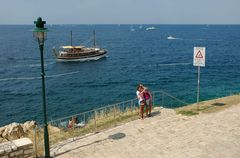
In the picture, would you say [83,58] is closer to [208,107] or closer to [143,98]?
[208,107]

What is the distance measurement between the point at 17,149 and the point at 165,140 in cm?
541

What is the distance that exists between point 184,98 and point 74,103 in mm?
12491

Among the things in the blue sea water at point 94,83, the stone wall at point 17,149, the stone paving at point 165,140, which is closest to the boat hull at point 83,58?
Answer: the blue sea water at point 94,83

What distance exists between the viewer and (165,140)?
1194 cm

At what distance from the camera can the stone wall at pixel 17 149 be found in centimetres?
976

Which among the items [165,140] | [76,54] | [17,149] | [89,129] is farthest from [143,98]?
[76,54]

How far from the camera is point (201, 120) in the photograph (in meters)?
14.2

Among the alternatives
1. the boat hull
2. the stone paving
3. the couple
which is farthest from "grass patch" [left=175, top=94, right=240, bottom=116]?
the boat hull

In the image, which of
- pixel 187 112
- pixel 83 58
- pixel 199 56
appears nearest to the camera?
pixel 187 112

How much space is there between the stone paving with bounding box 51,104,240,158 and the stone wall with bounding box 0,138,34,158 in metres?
1.03

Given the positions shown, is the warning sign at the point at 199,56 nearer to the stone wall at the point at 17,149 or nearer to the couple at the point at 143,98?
the couple at the point at 143,98

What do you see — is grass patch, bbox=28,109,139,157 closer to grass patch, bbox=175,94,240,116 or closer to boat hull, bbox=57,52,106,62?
grass patch, bbox=175,94,240,116

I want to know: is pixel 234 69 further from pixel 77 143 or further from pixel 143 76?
pixel 77 143

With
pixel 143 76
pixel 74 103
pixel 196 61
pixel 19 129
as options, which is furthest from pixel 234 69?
pixel 19 129
